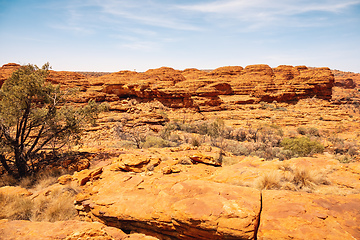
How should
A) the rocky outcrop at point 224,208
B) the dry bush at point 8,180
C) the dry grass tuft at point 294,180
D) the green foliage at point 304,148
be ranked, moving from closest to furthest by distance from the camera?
the rocky outcrop at point 224,208, the dry grass tuft at point 294,180, the dry bush at point 8,180, the green foliage at point 304,148

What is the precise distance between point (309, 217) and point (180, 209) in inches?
73.4

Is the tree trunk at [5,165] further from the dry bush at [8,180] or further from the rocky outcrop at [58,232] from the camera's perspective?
the rocky outcrop at [58,232]

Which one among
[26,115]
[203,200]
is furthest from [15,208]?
[203,200]

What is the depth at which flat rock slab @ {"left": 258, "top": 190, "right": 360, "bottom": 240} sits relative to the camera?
7.32 ft

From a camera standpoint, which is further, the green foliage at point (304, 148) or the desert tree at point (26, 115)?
the green foliage at point (304, 148)

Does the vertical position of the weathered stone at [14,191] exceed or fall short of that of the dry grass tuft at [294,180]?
it falls short

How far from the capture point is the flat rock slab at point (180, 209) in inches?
96.1

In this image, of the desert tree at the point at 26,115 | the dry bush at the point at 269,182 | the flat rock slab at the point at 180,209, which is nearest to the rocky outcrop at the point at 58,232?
the flat rock slab at the point at 180,209

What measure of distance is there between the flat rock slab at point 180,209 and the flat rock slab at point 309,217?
0.65 ft

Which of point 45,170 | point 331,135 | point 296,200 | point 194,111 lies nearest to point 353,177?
point 296,200

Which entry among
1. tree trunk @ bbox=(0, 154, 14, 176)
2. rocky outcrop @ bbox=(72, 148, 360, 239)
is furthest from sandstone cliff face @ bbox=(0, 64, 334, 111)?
rocky outcrop @ bbox=(72, 148, 360, 239)

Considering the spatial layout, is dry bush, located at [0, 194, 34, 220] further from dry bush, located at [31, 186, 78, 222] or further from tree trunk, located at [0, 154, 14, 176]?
tree trunk, located at [0, 154, 14, 176]

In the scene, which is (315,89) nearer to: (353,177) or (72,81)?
(353,177)

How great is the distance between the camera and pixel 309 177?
372 centimetres
